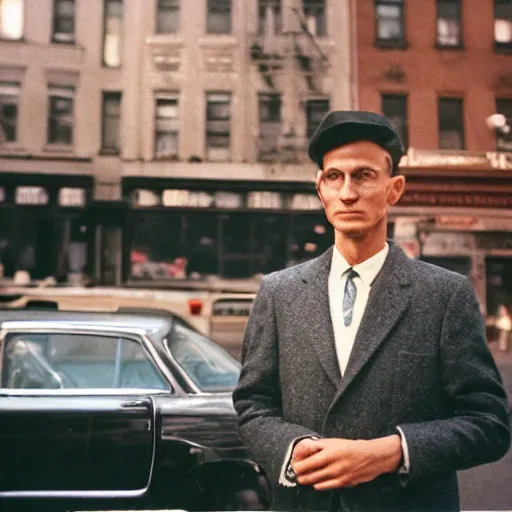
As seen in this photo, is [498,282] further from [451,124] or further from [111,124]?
[111,124]

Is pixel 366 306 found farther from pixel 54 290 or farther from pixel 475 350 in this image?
pixel 54 290

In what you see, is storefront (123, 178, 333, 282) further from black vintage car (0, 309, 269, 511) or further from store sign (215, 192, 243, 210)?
black vintage car (0, 309, 269, 511)

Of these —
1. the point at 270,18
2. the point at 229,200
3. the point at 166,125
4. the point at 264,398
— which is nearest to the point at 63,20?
the point at 166,125

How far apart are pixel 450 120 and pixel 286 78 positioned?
68cm

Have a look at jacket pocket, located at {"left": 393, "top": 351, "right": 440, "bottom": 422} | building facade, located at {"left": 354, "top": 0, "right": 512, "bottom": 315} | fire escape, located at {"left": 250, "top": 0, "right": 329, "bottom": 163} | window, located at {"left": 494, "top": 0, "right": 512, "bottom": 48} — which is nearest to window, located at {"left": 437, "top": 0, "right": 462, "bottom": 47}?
building facade, located at {"left": 354, "top": 0, "right": 512, "bottom": 315}

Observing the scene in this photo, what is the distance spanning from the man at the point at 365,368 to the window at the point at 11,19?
1.43 metres

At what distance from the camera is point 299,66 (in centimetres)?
223

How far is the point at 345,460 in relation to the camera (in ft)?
3.73

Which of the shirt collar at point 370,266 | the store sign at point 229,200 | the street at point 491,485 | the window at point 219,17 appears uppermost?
the window at point 219,17

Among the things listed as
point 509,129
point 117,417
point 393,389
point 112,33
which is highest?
point 112,33

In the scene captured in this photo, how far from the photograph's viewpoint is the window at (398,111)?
6.79ft

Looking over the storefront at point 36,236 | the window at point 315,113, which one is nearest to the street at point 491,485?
the window at point 315,113

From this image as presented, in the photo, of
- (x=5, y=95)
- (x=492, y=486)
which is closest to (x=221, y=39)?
(x=5, y=95)

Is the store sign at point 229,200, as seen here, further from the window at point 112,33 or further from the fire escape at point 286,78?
the window at point 112,33
